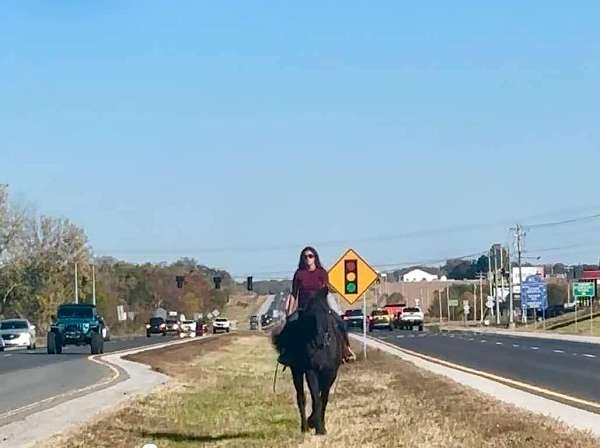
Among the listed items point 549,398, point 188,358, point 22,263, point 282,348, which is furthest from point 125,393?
point 22,263

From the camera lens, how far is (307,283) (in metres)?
14.8

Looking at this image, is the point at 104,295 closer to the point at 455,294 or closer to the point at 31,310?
the point at 31,310

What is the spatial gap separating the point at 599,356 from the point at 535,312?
261 ft

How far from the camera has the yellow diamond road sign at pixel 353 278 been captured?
3384 cm

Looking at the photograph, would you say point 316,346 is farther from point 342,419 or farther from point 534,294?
point 534,294

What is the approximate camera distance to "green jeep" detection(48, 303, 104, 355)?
169 feet

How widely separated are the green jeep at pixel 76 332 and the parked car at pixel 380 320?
1956 inches

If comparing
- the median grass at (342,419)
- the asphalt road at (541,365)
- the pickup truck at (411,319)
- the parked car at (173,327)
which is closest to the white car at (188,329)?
the parked car at (173,327)

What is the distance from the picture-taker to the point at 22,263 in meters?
112

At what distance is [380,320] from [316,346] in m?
87.3

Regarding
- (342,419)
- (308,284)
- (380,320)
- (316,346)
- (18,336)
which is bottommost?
(342,419)

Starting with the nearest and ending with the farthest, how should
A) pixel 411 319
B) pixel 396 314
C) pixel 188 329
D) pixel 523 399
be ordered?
pixel 523 399, pixel 188 329, pixel 411 319, pixel 396 314

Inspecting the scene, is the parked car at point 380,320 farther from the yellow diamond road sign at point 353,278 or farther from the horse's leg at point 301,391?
the horse's leg at point 301,391

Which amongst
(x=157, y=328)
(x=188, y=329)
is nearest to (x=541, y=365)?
(x=188, y=329)
